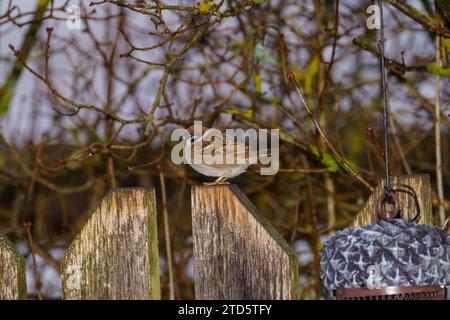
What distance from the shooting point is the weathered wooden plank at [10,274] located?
7.49 feet

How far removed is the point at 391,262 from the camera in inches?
77.9

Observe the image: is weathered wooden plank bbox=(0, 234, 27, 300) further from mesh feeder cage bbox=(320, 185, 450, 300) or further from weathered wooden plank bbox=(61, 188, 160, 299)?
mesh feeder cage bbox=(320, 185, 450, 300)

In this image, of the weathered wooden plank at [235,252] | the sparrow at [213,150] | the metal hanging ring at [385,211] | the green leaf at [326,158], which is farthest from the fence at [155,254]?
the green leaf at [326,158]

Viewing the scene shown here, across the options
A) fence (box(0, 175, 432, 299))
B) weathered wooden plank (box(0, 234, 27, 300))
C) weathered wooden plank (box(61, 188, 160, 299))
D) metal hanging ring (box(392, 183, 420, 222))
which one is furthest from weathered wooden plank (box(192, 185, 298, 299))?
weathered wooden plank (box(0, 234, 27, 300))

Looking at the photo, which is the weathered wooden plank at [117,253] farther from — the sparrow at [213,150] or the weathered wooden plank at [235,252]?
the sparrow at [213,150]

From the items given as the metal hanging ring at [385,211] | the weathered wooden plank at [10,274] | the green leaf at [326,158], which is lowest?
the weathered wooden plank at [10,274]

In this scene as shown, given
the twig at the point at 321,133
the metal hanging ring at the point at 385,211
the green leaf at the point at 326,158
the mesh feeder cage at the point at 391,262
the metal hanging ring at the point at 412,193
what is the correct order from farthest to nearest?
the green leaf at the point at 326,158 < the twig at the point at 321,133 < the metal hanging ring at the point at 412,193 < the metal hanging ring at the point at 385,211 < the mesh feeder cage at the point at 391,262

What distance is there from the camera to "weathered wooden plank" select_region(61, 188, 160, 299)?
7.38ft

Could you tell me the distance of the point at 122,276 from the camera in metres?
2.25

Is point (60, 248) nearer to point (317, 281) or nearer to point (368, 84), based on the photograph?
point (317, 281)

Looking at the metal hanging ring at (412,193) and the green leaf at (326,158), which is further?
the green leaf at (326,158)

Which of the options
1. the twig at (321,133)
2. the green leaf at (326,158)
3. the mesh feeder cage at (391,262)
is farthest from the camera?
the green leaf at (326,158)
